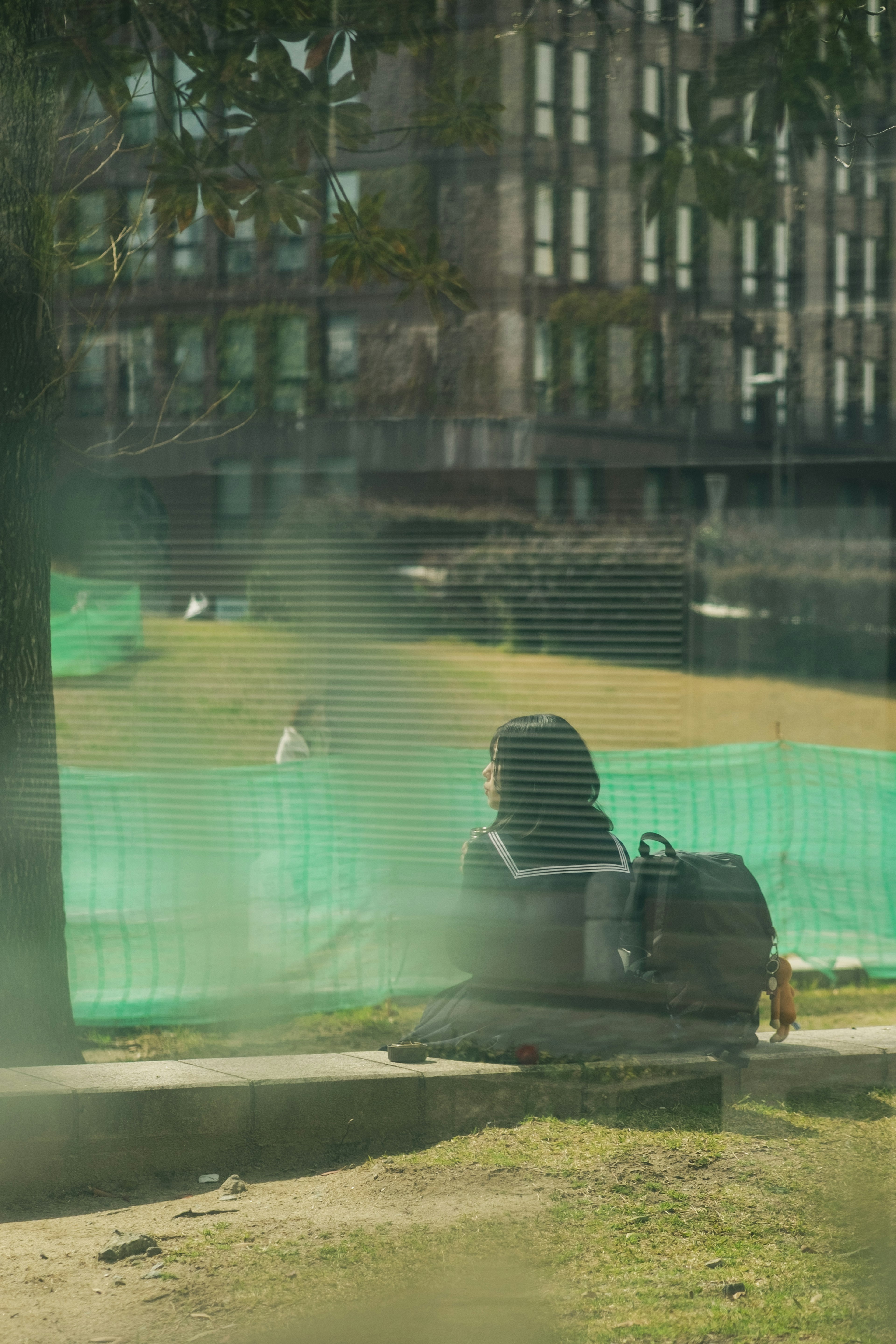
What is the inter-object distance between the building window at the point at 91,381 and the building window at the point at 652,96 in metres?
2.29

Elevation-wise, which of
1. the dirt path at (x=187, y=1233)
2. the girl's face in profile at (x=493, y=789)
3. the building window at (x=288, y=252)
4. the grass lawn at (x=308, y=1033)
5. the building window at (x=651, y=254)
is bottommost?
the grass lawn at (x=308, y=1033)

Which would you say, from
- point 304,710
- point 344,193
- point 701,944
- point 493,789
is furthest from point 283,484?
point 701,944

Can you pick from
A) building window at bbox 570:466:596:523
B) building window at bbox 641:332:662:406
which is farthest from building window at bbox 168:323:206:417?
building window at bbox 641:332:662:406

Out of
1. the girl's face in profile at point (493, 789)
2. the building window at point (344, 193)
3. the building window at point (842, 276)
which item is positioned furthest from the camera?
the building window at point (842, 276)

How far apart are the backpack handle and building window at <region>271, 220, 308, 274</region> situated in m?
3.03

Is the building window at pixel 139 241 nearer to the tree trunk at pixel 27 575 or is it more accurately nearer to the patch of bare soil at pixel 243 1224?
the tree trunk at pixel 27 575

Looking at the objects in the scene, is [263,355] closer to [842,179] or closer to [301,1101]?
[842,179]

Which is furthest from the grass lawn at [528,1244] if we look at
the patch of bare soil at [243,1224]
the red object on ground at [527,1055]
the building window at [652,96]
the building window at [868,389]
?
the building window at [868,389]

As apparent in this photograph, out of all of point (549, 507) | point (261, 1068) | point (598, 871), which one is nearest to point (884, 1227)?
point (598, 871)

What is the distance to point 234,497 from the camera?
7.11 metres

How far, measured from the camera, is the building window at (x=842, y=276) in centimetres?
704

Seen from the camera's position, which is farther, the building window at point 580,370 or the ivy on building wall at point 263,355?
the building window at point 580,370

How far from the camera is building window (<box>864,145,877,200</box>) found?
18.4ft

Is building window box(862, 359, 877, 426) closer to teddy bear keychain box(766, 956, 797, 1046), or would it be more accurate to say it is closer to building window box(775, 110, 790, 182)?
building window box(775, 110, 790, 182)
